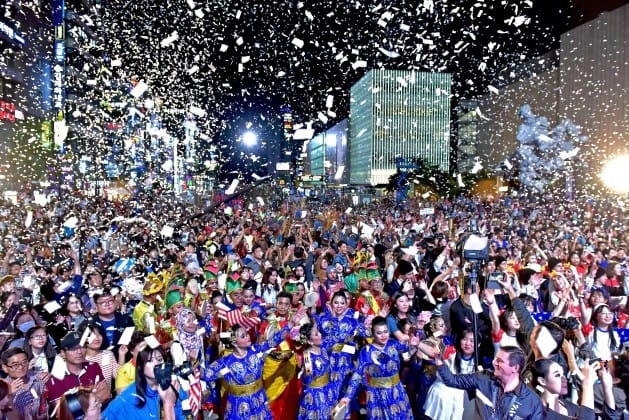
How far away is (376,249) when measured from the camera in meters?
12.8

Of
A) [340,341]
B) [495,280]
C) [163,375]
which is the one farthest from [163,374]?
[495,280]

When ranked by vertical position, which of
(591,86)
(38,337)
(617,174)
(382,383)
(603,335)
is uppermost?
(591,86)

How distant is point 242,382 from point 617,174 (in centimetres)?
3739

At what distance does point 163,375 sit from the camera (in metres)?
4.17

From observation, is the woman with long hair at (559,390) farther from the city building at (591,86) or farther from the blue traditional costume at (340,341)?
the city building at (591,86)

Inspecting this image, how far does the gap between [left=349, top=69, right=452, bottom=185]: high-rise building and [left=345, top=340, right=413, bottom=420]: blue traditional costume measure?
9552 centimetres

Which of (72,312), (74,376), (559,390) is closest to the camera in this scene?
(559,390)

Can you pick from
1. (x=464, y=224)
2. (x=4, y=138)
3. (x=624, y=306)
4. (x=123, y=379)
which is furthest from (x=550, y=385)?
(x=4, y=138)

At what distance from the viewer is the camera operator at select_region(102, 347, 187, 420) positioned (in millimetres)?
4160

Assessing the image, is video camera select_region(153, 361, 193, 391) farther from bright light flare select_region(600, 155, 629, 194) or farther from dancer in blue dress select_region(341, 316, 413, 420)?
bright light flare select_region(600, 155, 629, 194)

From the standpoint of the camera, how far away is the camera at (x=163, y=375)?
4.17 m

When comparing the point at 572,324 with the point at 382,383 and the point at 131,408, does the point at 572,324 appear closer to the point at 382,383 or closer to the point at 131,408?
the point at 382,383

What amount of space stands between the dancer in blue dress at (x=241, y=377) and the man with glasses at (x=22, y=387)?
1.31 metres

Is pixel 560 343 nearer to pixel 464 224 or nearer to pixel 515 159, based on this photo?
pixel 464 224
